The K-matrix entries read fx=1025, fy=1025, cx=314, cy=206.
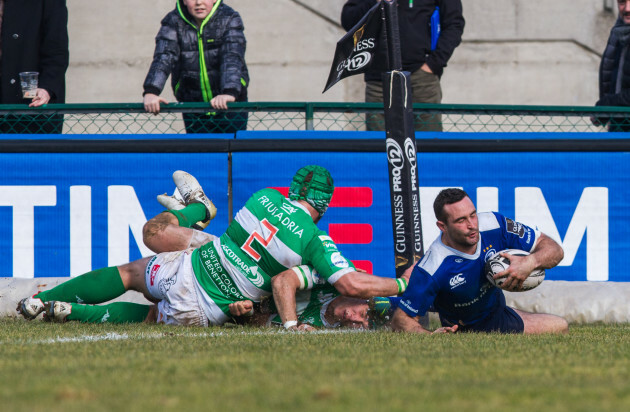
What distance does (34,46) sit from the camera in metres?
9.27

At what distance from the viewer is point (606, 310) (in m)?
7.87

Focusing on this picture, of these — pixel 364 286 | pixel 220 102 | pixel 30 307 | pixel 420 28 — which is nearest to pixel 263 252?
pixel 364 286

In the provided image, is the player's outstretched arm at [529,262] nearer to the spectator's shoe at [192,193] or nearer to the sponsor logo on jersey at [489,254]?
the sponsor logo on jersey at [489,254]

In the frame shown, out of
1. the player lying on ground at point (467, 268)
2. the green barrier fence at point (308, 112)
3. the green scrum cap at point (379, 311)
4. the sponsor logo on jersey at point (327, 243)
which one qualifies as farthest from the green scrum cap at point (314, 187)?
the green barrier fence at point (308, 112)

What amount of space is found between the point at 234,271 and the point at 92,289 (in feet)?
4.13

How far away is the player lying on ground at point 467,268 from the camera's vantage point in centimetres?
637

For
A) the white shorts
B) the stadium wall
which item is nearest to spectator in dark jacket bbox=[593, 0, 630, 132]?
the stadium wall

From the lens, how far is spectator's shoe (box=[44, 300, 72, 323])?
7.23 meters

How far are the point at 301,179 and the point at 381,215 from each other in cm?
197

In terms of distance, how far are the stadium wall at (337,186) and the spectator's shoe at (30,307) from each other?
4.64 feet

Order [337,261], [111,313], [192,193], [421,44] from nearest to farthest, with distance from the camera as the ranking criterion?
1. [337,261]
2. [111,313]
3. [192,193]
4. [421,44]

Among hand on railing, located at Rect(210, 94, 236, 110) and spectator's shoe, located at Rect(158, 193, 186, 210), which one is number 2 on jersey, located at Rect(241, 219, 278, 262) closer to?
spectator's shoe, located at Rect(158, 193, 186, 210)

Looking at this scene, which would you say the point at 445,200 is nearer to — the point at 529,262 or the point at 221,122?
the point at 529,262

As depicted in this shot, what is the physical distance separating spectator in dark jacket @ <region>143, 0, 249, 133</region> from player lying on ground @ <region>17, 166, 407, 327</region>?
5.90 ft
